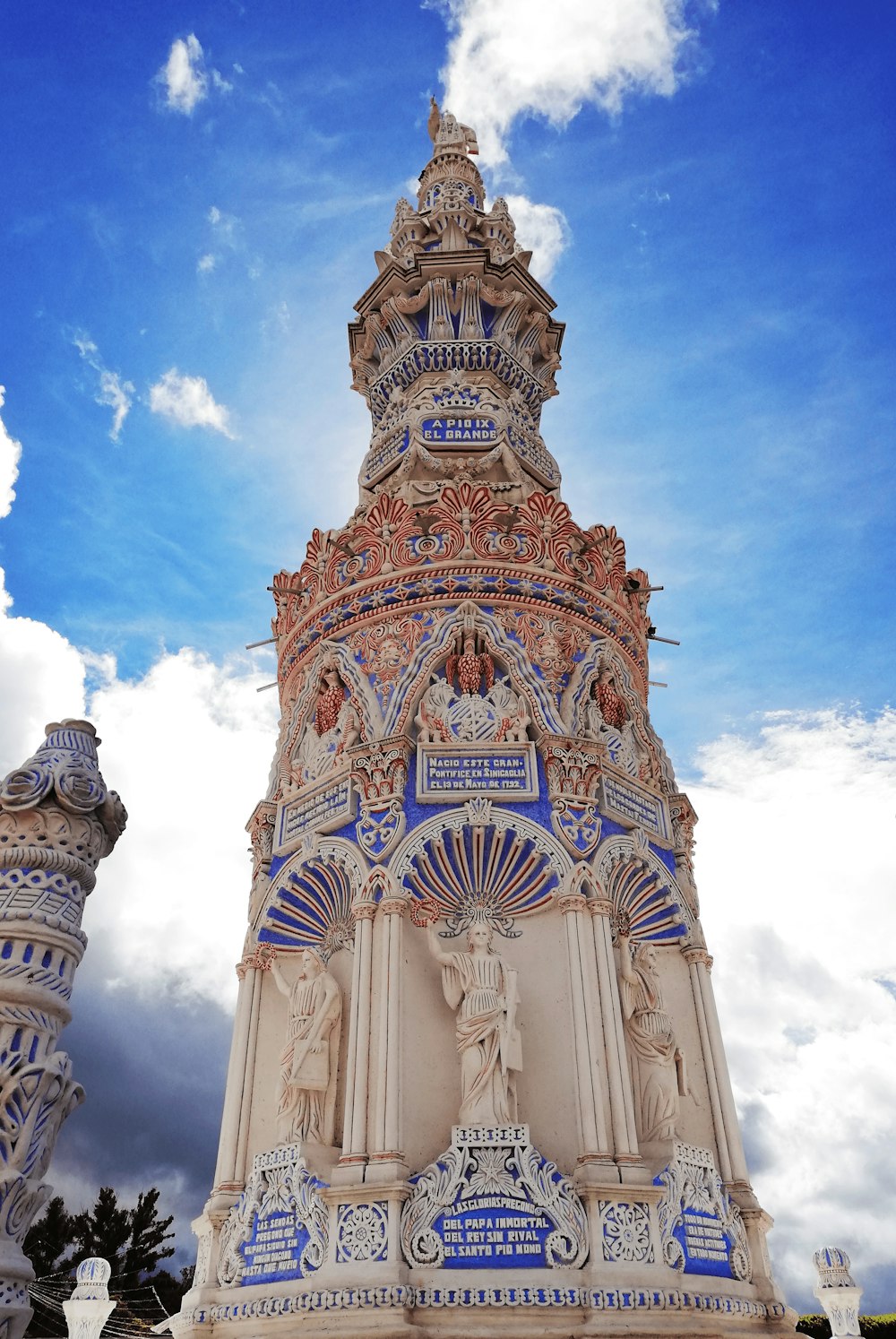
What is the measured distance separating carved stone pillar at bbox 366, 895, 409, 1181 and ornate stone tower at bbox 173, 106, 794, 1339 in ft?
0.08

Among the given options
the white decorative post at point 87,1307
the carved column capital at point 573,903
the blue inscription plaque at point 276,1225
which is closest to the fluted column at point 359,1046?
the blue inscription plaque at point 276,1225

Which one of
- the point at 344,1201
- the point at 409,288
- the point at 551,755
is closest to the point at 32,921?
the point at 344,1201

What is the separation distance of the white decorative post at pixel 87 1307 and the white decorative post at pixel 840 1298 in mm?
8026

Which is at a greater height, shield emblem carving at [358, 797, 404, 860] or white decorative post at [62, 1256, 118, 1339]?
shield emblem carving at [358, 797, 404, 860]

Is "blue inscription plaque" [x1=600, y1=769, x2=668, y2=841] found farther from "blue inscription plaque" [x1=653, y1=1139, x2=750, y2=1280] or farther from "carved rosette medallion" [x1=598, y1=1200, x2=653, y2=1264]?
"carved rosette medallion" [x1=598, y1=1200, x2=653, y2=1264]

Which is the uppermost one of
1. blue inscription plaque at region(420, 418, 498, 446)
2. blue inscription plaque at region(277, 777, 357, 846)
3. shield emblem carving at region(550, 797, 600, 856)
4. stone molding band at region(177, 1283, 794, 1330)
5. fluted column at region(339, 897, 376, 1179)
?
blue inscription plaque at region(420, 418, 498, 446)

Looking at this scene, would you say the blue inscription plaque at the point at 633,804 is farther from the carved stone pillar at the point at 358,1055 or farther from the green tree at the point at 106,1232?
the green tree at the point at 106,1232

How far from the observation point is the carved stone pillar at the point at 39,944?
4691 millimetres

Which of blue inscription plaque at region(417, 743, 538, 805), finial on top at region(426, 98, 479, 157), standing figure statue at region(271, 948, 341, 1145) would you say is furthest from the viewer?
finial on top at region(426, 98, 479, 157)

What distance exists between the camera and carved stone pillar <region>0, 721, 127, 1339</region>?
4.69m

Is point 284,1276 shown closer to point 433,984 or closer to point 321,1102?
point 321,1102

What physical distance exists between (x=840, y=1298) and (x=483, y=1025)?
6081mm

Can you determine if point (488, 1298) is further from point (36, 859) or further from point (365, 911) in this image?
point (36, 859)

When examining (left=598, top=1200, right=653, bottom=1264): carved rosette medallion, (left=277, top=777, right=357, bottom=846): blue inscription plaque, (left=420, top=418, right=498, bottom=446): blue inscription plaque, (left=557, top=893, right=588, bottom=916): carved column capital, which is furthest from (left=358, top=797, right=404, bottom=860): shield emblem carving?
(left=420, top=418, right=498, bottom=446): blue inscription plaque
